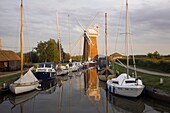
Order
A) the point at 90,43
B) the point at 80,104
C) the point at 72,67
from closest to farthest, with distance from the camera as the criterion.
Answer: the point at 80,104
the point at 72,67
the point at 90,43

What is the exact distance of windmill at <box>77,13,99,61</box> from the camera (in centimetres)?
8888

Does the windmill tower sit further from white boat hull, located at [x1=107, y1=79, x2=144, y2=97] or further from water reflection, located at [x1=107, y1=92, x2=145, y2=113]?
water reflection, located at [x1=107, y1=92, x2=145, y2=113]

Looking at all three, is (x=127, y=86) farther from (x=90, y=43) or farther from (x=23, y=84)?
(x=90, y=43)

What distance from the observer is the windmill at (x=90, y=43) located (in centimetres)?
8888

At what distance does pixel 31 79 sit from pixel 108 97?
407 inches

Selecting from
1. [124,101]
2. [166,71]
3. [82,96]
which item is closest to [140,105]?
[124,101]

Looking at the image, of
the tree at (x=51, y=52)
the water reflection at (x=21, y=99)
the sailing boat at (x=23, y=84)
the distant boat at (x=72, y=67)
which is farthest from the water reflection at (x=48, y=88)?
the tree at (x=51, y=52)

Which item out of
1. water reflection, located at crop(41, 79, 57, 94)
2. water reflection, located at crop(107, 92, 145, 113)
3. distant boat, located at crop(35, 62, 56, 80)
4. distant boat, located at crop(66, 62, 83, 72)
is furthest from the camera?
distant boat, located at crop(66, 62, 83, 72)

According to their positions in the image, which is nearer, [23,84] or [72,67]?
[23,84]

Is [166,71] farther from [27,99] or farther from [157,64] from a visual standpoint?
[27,99]

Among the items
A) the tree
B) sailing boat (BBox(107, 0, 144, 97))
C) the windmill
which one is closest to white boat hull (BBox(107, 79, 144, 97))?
sailing boat (BBox(107, 0, 144, 97))

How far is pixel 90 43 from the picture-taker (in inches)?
3526

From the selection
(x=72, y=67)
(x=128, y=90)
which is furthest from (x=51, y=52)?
(x=128, y=90)

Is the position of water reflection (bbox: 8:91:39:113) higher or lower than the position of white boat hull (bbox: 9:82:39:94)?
lower
